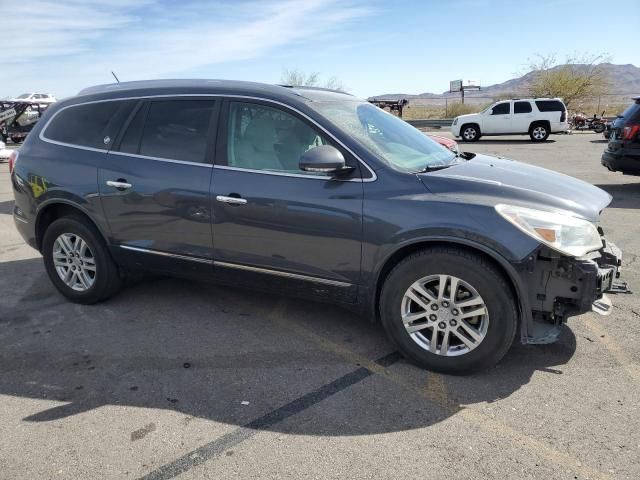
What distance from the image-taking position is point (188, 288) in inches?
200

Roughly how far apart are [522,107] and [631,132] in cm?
1514

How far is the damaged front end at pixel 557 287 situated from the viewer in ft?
10.0

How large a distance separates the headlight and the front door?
3.15ft

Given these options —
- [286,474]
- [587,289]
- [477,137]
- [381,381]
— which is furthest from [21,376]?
[477,137]

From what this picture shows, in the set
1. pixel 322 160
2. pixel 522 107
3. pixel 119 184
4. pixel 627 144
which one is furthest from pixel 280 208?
pixel 522 107

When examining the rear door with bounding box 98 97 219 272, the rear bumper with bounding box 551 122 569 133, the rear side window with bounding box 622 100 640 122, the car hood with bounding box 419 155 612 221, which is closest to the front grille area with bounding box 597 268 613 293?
the car hood with bounding box 419 155 612 221

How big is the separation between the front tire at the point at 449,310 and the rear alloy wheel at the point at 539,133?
22.3m

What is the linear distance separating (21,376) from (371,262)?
2458mm

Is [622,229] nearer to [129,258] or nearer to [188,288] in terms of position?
[188,288]

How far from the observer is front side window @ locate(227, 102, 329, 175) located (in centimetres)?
371

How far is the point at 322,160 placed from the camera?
131 inches

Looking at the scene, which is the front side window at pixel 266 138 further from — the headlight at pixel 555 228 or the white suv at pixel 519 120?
the white suv at pixel 519 120

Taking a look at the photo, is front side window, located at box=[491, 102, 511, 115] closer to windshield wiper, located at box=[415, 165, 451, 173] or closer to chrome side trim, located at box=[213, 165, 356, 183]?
windshield wiper, located at box=[415, 165, 451, 173]

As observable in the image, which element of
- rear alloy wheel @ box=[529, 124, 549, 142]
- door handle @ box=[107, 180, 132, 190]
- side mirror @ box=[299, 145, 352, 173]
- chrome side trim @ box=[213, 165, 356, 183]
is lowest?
rear alloy wheel @ box=[529, 124, 549, 142]
